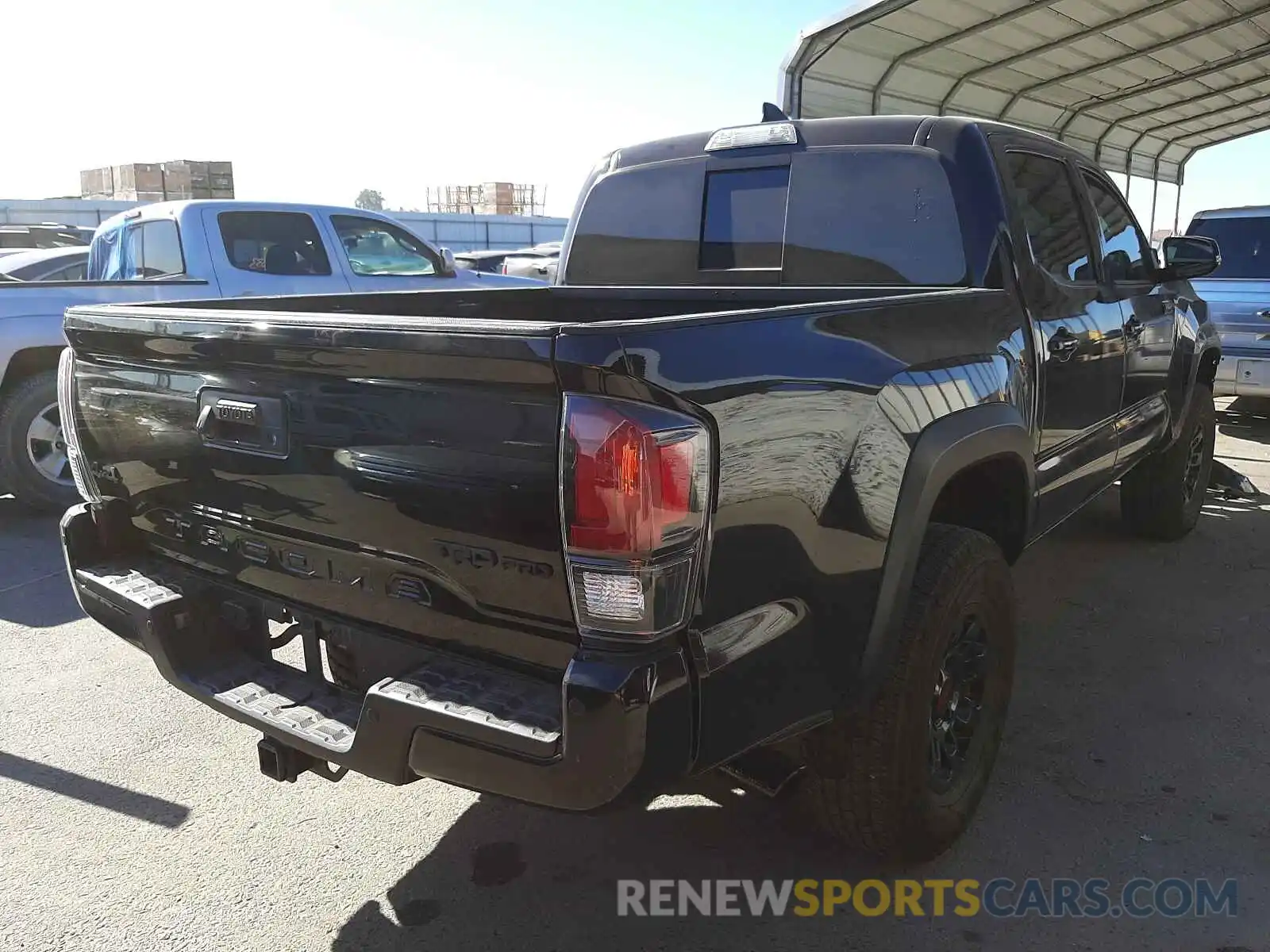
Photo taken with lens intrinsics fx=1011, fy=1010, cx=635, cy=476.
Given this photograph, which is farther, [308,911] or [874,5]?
[874,5]

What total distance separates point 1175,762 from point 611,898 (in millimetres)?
1879

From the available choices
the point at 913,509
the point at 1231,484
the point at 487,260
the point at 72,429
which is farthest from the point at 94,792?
the point at 487,260

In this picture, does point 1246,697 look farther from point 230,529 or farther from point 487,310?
point 230,529

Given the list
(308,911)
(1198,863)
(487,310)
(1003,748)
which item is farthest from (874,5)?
(308,911)

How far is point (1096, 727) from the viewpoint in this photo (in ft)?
11.2

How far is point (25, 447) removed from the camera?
5.98 metres

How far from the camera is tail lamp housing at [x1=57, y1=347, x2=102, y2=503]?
277 centimetres

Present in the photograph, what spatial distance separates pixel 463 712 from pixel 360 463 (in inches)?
21.9

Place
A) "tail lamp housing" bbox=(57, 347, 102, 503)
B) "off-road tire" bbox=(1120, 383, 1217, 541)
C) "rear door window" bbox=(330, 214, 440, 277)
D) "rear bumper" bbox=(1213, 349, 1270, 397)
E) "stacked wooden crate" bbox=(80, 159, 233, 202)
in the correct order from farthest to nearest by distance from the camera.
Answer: "stacked wooden crate" bbox=(80, 159, 233, 202) → "rear bumper" bbox=(1213, 349, 1270, 397) → "rear door window" bbox=(330, 214, 440, 277) → "off-road tire" bbox=(1120, 383, 1217, 541) → "tail lamp housing" bbox=(57, 347, 102, 503)

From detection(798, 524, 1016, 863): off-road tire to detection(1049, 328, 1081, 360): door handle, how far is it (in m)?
0.93

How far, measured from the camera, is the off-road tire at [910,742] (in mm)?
2342

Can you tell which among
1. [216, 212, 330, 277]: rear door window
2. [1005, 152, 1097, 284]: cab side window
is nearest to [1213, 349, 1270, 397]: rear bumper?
[1005, 152, 1097, 284]: cab side window

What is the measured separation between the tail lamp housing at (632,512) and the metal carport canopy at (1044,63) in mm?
8052

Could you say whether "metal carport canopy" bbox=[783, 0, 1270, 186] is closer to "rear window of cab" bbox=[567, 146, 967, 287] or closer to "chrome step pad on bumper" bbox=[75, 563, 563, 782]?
"rear window of cab" bbox=[567, 146, 967, 287]
